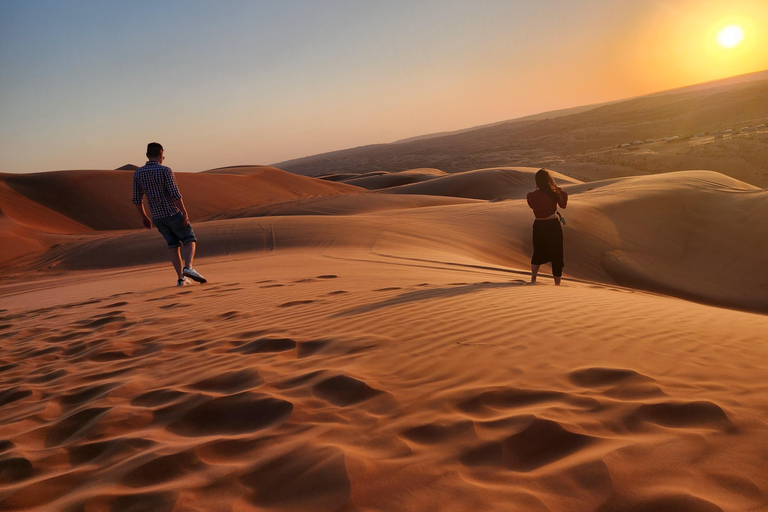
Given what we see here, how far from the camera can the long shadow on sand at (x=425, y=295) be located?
5.01 m

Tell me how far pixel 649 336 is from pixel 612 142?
57602mm

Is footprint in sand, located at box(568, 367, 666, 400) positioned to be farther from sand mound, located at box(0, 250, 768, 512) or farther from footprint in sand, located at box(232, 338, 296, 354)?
footprint in sand, located at box(232, 338, 296, 354)

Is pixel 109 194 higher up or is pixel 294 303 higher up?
pixel 109 194

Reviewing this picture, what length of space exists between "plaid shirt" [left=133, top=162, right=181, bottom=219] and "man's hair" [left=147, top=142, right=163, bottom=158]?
12 cm

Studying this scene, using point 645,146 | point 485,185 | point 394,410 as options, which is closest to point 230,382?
point 394,410

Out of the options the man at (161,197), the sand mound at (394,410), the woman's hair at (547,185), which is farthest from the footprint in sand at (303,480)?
the woman's hair at (547,185)

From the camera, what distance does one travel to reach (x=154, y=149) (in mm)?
6781

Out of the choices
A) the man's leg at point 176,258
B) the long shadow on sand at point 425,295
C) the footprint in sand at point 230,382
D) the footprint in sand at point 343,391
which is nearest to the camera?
the footprint in sand at point 343,391

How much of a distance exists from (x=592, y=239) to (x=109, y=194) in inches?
940

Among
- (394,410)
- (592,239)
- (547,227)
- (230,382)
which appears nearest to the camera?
(394,410)

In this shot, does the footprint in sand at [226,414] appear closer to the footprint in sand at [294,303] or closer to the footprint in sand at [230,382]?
the footprint in sand at [230,382]

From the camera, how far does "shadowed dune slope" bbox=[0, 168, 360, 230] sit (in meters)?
24.8

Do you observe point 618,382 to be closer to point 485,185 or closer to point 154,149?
point 154,149

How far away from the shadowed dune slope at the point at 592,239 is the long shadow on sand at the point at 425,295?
12.9 ft
